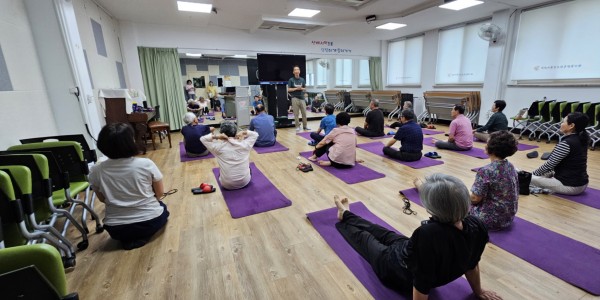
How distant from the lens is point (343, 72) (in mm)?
13414

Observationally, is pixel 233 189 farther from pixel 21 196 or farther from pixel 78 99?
pixel 78 99

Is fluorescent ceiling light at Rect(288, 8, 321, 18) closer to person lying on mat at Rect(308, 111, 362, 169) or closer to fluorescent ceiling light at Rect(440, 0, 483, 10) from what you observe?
fluorescent ceiling light at Rect(440, 0, 483, 10)

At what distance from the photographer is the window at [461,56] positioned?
7.28m

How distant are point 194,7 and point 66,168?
4.73 meters

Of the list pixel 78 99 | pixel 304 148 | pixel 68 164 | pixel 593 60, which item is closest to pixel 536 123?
pixel 593 60

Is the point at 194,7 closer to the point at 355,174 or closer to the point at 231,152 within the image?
the point at 231,152

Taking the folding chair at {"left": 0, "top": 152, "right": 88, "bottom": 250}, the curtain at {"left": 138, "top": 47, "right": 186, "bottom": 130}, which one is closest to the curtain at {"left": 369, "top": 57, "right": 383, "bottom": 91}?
the curtain at {"left": 138, "top": 47, "right": 186, "bottom": 130}

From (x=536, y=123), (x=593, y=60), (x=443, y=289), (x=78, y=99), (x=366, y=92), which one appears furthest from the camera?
(x=366, y=92)

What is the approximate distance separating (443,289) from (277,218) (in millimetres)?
1540

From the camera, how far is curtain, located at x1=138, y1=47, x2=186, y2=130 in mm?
7238

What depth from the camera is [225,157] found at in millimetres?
3217

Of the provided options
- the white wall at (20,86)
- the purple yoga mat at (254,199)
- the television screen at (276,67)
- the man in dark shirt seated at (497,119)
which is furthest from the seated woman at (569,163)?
the television screen at (276,67)

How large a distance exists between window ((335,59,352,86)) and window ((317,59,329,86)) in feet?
2.76

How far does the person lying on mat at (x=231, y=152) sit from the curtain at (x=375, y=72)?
29.1 ft
